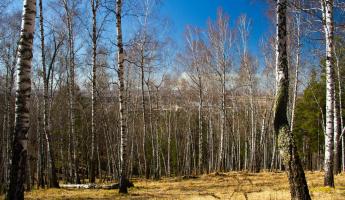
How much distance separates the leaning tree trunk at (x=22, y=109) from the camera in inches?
265

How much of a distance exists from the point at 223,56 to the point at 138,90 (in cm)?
1053

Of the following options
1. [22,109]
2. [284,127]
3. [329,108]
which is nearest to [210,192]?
[329,108]

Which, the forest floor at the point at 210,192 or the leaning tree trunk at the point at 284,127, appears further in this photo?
the forest floor at the point at 210,192

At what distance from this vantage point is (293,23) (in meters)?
23.4

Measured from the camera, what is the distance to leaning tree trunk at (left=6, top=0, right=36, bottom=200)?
6.72 m

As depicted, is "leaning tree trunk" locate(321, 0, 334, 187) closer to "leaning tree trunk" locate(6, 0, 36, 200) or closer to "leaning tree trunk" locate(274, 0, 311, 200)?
"leaning tree trunk" locate(274, 0, 311, 200)

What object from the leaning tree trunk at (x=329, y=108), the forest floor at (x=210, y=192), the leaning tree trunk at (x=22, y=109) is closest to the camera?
the leaning tree trunk at (x=22, y=109)

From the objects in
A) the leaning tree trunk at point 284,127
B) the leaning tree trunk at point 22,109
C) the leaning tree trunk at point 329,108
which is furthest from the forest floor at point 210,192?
the leaning tree trunk at point 22,109

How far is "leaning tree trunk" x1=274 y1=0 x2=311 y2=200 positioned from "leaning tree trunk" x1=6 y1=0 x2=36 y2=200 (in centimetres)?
506

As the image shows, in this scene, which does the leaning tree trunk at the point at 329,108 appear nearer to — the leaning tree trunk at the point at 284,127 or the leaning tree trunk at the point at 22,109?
the leaning tree trunk at the point at 284,127

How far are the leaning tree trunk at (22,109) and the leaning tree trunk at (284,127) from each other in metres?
5.06

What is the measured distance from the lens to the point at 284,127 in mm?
7051

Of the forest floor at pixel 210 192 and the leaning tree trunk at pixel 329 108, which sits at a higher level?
the leaning tree trunk at pixel 329 108

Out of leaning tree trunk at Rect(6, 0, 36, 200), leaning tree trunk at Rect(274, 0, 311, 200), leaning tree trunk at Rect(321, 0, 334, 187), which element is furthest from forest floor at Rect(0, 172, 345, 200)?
leaning tree trunk at Rect(6, 0, 36, 200)
